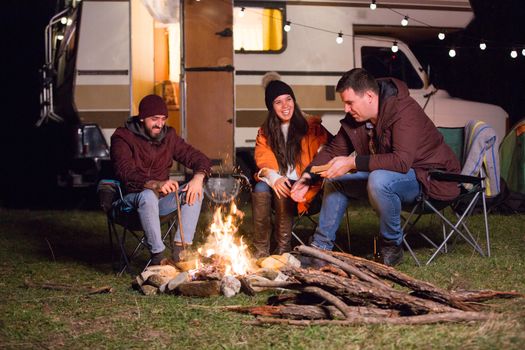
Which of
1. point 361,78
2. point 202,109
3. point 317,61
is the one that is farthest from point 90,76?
point 361,78

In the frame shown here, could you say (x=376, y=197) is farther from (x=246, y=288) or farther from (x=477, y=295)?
A: (x=477, y=295)

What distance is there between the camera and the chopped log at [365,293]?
3.17 meters

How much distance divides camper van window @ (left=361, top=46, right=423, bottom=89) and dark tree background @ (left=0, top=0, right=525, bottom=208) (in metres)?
0.33

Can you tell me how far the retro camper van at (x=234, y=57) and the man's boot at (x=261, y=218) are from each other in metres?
2.89

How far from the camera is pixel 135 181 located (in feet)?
15.2

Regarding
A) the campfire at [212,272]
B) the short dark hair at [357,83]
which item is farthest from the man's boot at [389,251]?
the short dark hair at [357,83]

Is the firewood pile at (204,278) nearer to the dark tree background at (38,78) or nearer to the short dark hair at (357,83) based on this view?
the short dark hair at (357,83)

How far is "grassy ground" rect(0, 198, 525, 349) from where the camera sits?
299 centimetres

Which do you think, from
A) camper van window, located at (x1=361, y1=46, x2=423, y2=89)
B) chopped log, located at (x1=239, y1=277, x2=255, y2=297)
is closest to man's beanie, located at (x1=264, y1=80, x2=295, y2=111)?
chopped log, located at (x1=239, y1=277, x2=255, y2=297)

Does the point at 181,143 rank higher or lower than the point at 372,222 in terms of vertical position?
higher

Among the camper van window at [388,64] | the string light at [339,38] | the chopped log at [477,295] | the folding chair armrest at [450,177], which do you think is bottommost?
the chopped log at [477,295]

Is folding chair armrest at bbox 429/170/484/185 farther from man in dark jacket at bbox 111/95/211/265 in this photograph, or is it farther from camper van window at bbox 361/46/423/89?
camper van window at bbox 361/46/423/89

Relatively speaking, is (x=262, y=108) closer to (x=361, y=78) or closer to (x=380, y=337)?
(x=361, y=78)

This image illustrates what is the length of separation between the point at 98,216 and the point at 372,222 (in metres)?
2.81
